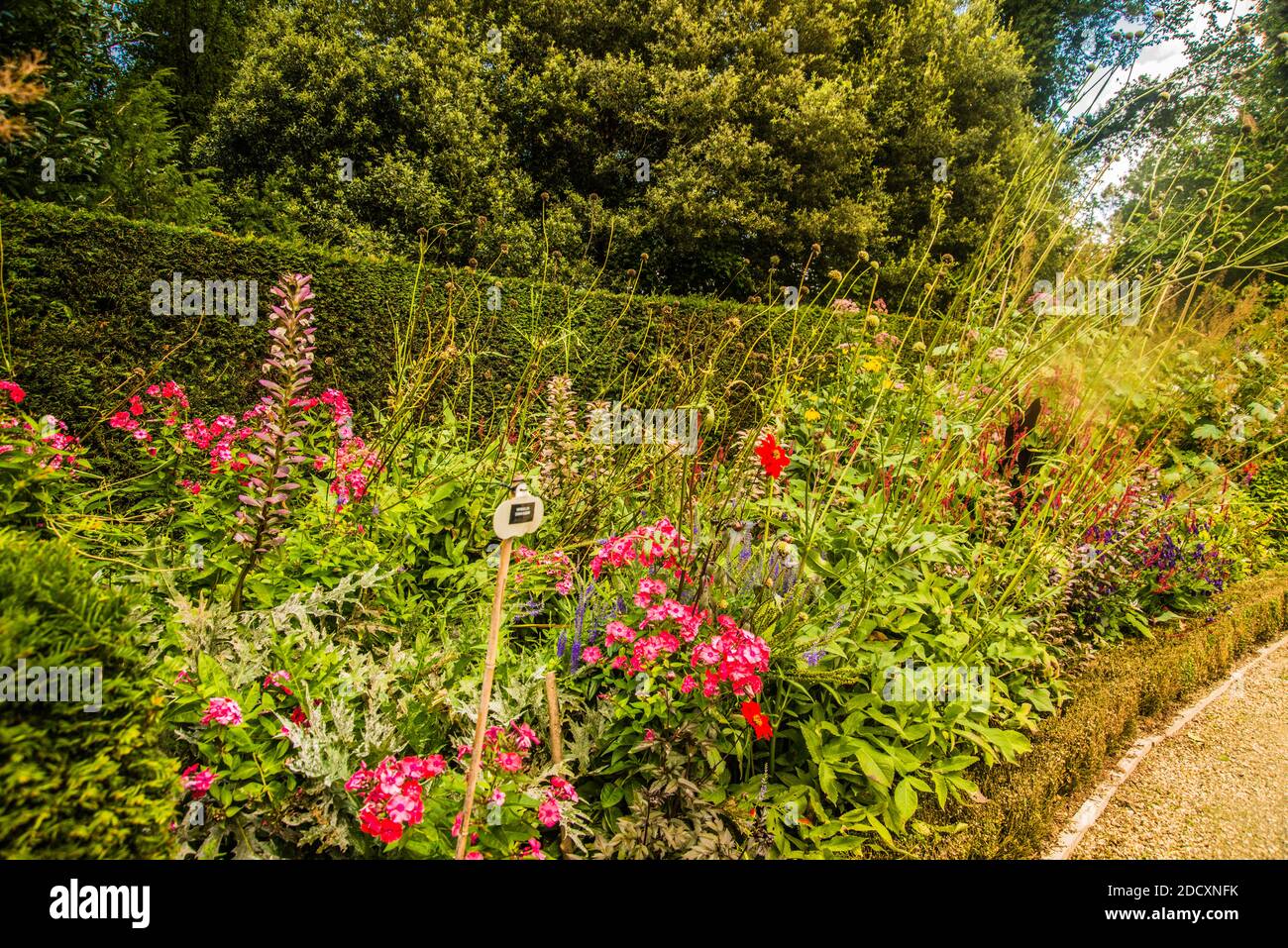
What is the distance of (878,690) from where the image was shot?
7.11ft

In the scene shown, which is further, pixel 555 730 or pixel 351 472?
pixel 351 472

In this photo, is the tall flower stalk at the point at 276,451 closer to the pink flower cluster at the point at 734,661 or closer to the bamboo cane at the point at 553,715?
the bamboo cane at the point at 553,715

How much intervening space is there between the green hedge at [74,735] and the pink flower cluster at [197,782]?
9.2 inches

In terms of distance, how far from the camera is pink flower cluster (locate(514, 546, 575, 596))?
2.41 m

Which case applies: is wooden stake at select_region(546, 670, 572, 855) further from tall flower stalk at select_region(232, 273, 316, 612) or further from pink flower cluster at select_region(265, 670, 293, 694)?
tall flower stalk at select_region(232, 273, 316, 612)

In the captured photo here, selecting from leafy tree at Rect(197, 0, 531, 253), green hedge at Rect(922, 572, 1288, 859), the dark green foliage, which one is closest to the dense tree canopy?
leafy tree at Rect(197, 0, 531, 253)

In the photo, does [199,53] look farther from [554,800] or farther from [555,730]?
[554,800]

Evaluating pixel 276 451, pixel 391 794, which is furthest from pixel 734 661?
pixel 276 451

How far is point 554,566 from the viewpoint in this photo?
2.49 m

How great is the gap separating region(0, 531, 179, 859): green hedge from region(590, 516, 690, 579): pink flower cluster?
1.30 m

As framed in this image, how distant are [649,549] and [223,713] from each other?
1187 millimetres

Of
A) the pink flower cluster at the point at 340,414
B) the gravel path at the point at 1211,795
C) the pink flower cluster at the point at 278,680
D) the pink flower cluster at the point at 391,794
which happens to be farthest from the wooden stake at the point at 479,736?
the gravel path at the point at 1211,795

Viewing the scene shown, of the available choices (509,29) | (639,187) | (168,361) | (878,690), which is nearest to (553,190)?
(639,187)
